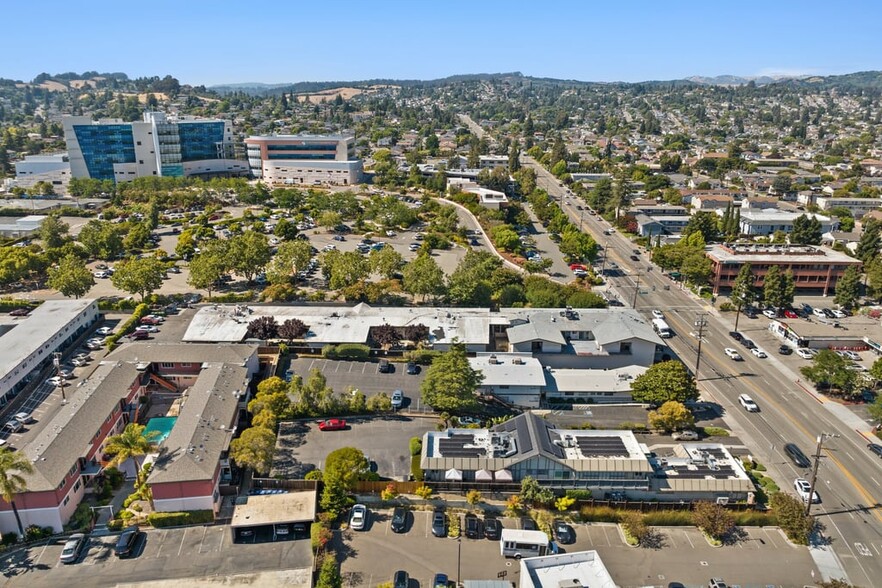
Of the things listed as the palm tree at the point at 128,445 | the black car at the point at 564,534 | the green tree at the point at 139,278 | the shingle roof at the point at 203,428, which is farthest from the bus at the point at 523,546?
the green tree at the point at 139,278

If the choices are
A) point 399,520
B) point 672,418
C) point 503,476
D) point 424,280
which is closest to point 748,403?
point 672,418

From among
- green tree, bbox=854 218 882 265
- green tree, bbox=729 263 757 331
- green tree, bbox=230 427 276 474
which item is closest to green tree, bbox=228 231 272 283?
green tree, bbox=230 427 276 474

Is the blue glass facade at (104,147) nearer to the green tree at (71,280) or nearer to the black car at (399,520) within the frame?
the green tree at (71,280)

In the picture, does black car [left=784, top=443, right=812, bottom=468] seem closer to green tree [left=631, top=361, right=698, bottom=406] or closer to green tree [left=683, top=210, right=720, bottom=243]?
green tree [left=631, top=361, right=698, bottom=406]

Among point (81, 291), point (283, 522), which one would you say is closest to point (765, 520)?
point (283, 522)

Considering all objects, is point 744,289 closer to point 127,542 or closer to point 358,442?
point 358,442
